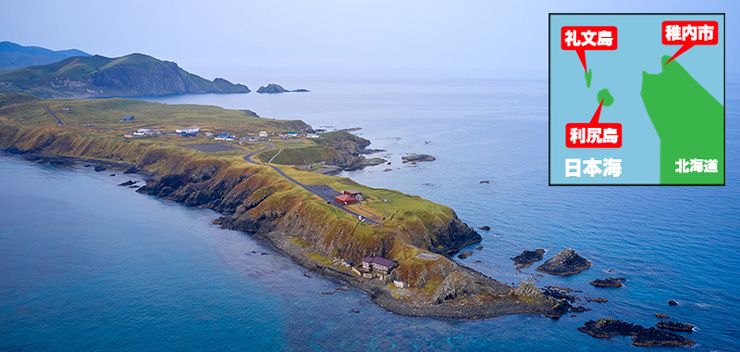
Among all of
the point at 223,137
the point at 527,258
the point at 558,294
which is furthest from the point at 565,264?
the point at 223,137

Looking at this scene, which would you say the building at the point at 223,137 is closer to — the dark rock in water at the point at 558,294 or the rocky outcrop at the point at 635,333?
the dark rock in water at the point at 558,294

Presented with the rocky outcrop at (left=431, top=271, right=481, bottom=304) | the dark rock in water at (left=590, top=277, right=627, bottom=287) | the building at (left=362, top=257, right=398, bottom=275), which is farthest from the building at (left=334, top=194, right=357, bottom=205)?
the dark rock in water at (left=590, top=277, right=627, bottom=287)

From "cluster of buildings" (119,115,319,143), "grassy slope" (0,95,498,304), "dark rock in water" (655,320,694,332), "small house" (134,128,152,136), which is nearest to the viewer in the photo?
"dark rock in water" (655,320,694,332)

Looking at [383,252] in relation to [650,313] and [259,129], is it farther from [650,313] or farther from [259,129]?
[259,129]

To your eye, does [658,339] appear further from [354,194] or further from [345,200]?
[354,194]

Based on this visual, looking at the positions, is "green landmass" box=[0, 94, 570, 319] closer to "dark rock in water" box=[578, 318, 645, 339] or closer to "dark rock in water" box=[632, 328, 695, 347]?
"dark rock in water" box=[578, 318, 645, 339]

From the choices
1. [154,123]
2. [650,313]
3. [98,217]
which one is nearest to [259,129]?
[154,123]

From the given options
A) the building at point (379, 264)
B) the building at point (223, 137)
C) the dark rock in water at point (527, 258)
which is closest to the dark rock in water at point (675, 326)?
the dark rock in water at point (527, 258)

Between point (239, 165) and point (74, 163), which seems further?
point (74, 163)
